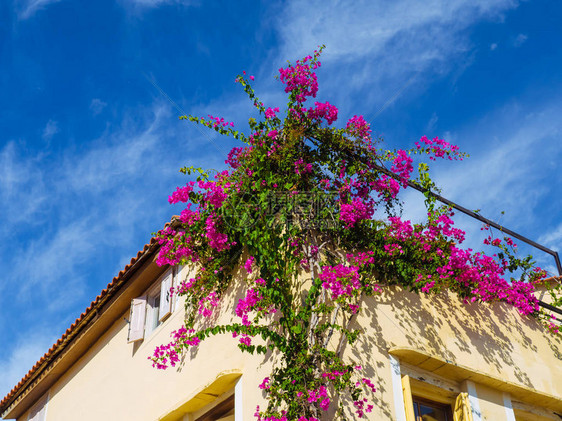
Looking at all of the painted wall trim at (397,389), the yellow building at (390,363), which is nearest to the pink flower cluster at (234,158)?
the yellow building at (390,363)

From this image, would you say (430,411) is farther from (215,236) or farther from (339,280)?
(215,236)

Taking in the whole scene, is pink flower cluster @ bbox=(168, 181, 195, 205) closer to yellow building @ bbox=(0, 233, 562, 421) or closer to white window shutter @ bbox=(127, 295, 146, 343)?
yellow building @ bbox=(0, 233, 562, 421)

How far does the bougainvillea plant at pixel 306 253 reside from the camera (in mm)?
6480

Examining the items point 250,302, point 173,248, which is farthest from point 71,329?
point 250,302

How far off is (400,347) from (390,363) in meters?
0.22

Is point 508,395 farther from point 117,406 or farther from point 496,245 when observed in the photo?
point 117,406

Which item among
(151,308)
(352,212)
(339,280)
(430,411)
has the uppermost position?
(151,308)

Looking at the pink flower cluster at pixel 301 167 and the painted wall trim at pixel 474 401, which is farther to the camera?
the pink flower cluster at pixel 301 167

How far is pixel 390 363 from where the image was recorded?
7.02 meters

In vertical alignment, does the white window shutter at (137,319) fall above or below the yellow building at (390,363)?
above

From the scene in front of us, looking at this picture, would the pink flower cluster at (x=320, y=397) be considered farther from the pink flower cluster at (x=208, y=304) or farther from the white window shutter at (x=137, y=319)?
the white window shutter at (x=137, y=319)

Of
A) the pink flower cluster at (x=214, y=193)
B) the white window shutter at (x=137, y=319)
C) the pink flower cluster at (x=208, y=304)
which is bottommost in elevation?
the pink flower cluster at (x=208, y=304)

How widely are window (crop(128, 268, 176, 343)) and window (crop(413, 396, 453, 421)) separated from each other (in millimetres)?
3884

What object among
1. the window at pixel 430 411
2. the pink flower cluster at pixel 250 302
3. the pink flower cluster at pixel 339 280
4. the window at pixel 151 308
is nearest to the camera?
the pink flower cluster at pixel 339 280
